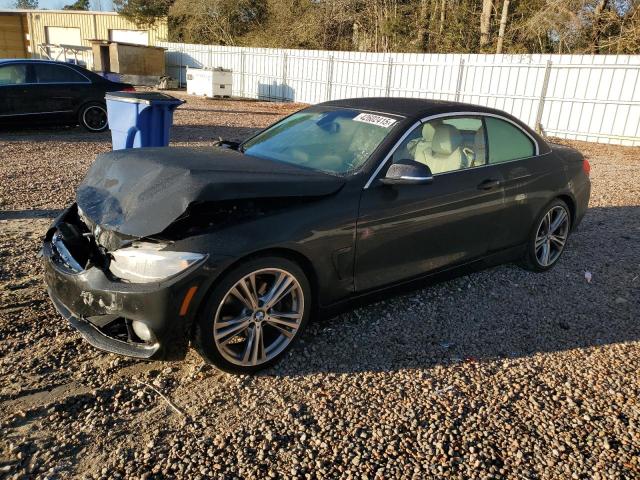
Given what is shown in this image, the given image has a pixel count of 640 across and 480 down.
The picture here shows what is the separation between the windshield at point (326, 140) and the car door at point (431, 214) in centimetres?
23

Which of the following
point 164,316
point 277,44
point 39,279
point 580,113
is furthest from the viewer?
point 277,44

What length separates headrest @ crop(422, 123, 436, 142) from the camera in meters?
4.01

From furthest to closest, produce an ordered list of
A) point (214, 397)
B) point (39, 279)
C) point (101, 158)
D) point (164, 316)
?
point (39, 279) < point (101, 158) < point (214, 397) < point (164, 316)

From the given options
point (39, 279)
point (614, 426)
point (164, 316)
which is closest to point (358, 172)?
point (164, 316)

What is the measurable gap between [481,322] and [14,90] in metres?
10.7

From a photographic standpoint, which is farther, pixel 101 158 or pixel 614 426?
pixel 101 158

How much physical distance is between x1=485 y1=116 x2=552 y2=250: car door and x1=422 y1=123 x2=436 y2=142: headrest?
651mm

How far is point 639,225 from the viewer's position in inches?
266

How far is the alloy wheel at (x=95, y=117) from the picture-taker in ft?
38.4

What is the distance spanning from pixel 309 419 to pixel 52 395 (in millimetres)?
1424

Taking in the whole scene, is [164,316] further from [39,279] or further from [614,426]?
[614,426]

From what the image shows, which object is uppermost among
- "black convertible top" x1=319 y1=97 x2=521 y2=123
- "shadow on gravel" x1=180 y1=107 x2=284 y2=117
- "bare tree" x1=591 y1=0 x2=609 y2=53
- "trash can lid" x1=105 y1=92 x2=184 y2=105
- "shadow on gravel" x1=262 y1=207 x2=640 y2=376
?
"bare tree" x1=591 y1=0 x2=609 y2=53

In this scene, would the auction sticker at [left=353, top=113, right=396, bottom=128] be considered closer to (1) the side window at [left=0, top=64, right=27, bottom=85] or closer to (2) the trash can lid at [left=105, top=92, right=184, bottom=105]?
(2) the trash can lid at [left=105, top=92, right=184, bottom=105]

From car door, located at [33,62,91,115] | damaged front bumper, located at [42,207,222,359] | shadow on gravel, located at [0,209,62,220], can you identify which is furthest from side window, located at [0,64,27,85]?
damaged front bumper, located at [42,207,222,359]
